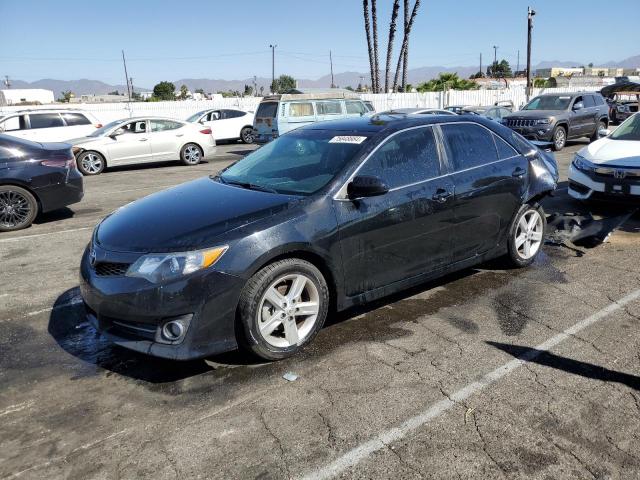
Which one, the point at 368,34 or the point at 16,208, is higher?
the point at 368,34

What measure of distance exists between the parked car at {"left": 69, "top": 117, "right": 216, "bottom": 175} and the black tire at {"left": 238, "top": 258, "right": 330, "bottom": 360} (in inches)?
482

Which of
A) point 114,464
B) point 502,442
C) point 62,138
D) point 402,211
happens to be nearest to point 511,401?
point 502,442

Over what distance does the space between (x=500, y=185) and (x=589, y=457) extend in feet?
9.41

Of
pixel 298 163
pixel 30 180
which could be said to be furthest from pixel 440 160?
pixel 30 180

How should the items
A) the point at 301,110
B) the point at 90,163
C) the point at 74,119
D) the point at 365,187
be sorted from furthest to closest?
the point at 301,110 → the point at 74,119 → the point at 90,163 → the point at 365,187

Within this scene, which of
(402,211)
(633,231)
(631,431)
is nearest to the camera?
(631,431)

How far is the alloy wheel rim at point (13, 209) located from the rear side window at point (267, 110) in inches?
394

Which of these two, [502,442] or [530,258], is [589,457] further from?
[530,258]

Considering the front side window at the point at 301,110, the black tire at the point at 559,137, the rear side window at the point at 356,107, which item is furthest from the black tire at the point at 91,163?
the black tire at the point at 559,137

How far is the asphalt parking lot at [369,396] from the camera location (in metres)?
2.76

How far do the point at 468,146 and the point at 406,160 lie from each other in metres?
0.84

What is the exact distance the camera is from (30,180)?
7926 mm

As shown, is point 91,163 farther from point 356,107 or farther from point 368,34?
point 368,34

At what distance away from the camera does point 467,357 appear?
3795 millimetres
